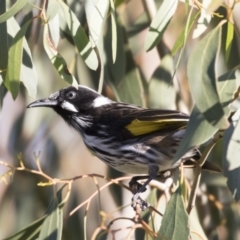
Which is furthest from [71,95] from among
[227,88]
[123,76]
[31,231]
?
[227,88]

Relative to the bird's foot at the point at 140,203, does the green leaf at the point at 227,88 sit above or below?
above

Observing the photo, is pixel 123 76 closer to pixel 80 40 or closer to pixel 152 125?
pixel 152 125

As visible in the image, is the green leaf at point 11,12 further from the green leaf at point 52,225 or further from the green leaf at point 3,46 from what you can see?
the green leaf at point 52,225

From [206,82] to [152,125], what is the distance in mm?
1090

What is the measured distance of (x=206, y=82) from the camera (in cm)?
197

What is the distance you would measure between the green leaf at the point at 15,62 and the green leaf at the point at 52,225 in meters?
0.54

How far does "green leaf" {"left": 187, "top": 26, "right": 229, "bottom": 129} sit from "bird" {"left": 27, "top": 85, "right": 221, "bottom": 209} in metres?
0.87

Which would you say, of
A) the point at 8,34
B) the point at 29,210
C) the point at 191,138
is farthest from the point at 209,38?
the point at 29,210

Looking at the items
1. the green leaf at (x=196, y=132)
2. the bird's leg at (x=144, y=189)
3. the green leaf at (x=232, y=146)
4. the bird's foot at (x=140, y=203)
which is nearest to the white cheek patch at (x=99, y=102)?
the bird's leg at (x=144, y=189)

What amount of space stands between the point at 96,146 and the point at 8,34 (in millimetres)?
733

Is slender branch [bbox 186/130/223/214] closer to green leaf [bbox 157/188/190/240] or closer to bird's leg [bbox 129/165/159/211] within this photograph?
green leaf [bbox 157/188/190/240]

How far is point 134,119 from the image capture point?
123 inches

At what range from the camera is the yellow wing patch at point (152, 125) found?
9.62ft

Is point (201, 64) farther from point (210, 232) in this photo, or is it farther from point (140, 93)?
point (210, 232)
